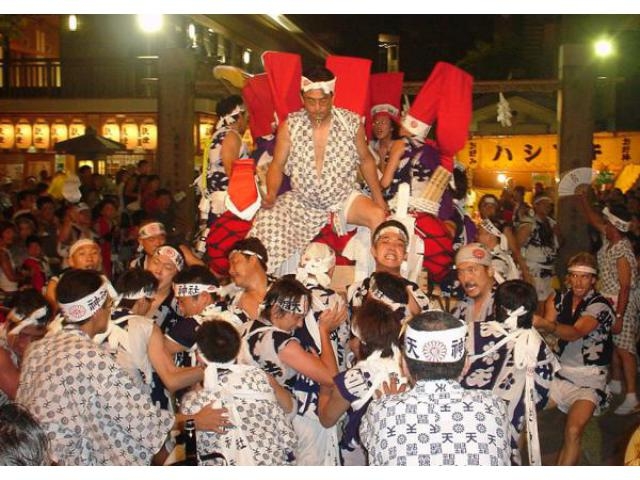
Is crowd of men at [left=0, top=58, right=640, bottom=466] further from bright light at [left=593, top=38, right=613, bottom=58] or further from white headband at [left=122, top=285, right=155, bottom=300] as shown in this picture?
bright light at [left=593, top=38, right=613, bottom=58]

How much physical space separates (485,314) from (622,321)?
12.0ft

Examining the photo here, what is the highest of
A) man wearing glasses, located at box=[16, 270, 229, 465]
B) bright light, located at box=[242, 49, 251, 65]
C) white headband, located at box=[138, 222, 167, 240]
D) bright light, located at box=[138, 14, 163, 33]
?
bright light, located at box=[242, 49, 251, 65]

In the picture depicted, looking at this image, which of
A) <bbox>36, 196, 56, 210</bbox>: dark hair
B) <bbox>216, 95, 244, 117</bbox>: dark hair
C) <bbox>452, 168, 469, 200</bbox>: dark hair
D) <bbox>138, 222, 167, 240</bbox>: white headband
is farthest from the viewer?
<bbox>36, 196, 56, 210</bbox>: dark hair

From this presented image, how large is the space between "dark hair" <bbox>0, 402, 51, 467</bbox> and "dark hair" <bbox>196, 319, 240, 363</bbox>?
1.22 m

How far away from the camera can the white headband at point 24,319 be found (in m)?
4.81

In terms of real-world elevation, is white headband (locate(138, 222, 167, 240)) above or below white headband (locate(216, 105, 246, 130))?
below

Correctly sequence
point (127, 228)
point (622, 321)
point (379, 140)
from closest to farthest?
point (379, 140)
point (622, 321)
point (127, 228)

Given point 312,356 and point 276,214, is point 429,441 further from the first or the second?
point 276,214

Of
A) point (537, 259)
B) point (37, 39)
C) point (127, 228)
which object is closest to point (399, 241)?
point (537, 259)

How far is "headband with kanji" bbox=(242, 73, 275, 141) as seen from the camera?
23.7ft

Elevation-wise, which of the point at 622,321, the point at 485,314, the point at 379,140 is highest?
the point at 379,140

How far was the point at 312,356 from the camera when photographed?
4398mm

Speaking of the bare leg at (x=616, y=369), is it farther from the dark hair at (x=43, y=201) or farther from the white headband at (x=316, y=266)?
the dark hair at (x=43, y=201)

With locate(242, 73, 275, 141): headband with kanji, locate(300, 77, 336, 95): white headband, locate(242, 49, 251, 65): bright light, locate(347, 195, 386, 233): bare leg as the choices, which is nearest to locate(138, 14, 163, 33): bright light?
locate(242, 73, 275, 141): headband with kanji
